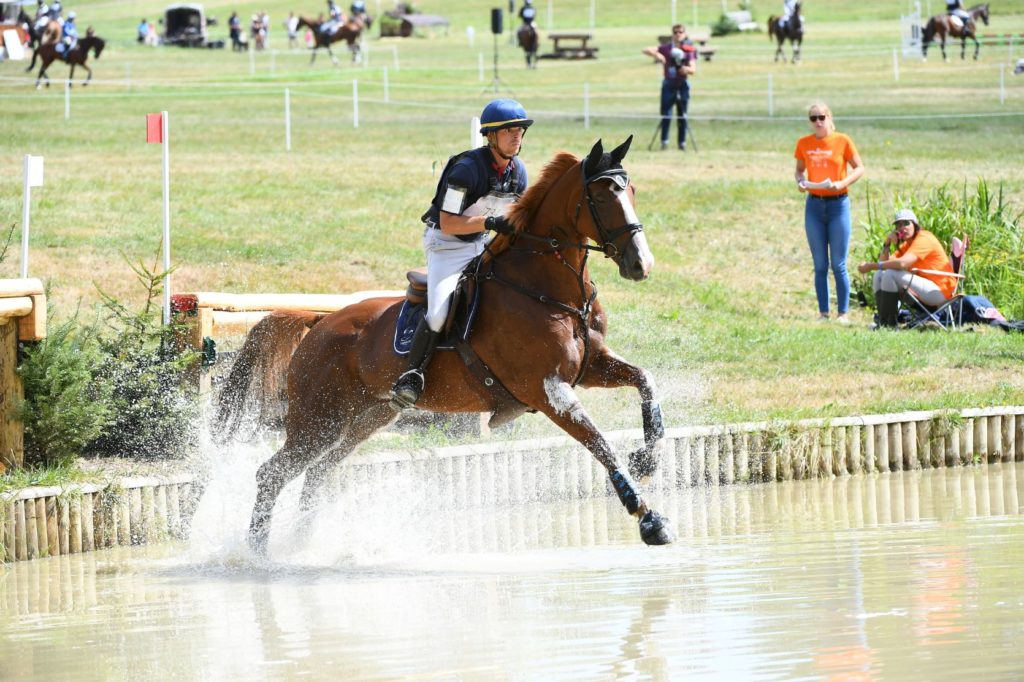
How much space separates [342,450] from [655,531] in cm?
230

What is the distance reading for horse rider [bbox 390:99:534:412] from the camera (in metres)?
7.76

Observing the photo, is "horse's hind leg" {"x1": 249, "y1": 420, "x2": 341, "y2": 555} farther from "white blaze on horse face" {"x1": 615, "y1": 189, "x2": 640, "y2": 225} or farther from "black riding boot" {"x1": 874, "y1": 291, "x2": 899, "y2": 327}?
"black riding boot" {"x1": 874, "y1": 291, "x2": 899, "y2": 327}

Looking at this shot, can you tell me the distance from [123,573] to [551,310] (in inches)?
106

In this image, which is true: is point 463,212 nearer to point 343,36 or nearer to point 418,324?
point 418,324

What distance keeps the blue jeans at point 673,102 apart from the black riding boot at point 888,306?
11.4 meters

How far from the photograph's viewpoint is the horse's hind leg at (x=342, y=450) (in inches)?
343

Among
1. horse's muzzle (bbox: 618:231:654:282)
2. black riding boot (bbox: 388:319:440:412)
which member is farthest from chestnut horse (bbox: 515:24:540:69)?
horse's muzzle (bbox: 618:231:654:282)

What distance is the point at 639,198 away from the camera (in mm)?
20109

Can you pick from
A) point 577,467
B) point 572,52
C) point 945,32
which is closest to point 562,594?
point 577,467

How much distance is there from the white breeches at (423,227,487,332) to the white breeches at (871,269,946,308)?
723cm

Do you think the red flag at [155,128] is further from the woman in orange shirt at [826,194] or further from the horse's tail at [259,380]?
the woman in orange shirt at [826,194]

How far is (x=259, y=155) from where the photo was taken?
24.2 m

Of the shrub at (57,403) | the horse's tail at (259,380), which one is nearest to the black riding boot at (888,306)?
the horse's tail at (259,380)

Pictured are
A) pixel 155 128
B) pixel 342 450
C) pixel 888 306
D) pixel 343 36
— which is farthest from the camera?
pixel 343 36
